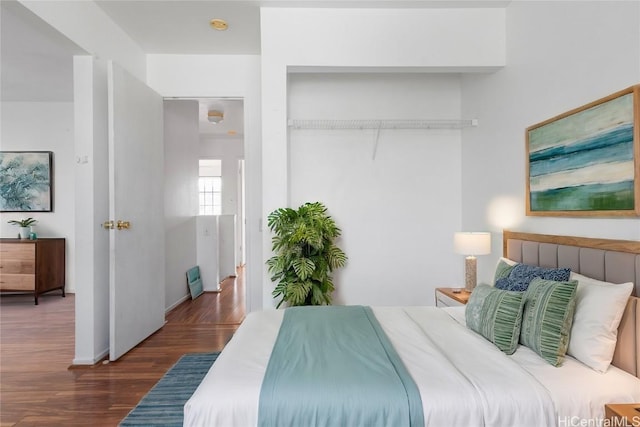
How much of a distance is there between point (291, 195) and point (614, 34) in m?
2.64

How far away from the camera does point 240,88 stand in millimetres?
3756

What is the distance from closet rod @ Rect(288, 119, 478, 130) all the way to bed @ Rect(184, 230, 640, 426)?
1.79m

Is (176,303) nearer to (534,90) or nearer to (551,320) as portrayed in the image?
(551,320)

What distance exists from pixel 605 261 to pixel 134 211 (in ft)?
11.2

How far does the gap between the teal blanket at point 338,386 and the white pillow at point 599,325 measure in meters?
0.83

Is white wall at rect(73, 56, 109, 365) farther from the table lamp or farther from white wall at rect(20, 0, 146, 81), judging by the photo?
the table lamp

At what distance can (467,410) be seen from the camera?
4.03 ft

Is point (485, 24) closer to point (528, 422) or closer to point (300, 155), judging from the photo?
point (300, 155)

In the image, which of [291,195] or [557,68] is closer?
[557,68]

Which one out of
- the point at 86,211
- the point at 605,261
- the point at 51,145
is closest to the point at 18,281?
the point at 51,145

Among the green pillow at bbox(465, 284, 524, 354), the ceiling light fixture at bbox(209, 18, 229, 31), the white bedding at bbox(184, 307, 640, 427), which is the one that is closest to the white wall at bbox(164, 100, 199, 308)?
the ceiling light fixture at bbox(209, 18, 229, 31)

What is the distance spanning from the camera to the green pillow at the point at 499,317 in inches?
65.7

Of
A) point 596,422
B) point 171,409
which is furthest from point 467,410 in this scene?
point 171,409

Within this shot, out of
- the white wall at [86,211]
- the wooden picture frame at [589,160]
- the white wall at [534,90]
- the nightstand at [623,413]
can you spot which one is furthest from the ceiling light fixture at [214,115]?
the nightstand at [623,413]
